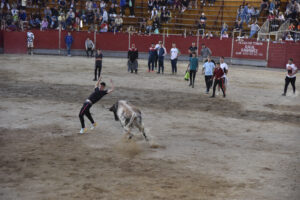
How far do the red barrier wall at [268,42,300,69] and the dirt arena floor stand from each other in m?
11.1

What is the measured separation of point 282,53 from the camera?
28031 millimetres

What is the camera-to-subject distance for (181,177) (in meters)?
7.57

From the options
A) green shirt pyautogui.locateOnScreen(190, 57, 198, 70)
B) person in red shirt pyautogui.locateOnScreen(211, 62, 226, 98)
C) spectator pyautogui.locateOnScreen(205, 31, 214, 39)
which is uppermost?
spectator pyautogui.locateOnScreen(205, 31, 214, 39)

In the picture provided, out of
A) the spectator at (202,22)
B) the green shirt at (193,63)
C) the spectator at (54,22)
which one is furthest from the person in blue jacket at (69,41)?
the green shirt at (193,63)

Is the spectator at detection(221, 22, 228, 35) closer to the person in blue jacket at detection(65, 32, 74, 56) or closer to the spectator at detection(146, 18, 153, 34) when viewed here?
the spectator at detection(146, 18, 153, 34)

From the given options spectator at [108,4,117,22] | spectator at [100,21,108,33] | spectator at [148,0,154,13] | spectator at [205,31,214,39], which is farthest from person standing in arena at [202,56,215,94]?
spectator at [148,0,154,13]

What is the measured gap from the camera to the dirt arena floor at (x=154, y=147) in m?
7.00

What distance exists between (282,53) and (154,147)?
2107cm

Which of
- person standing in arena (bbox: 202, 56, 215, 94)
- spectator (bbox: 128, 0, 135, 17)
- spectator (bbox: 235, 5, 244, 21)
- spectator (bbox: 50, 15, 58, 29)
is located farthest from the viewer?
spectator (bbox: 128, 0, 135, 17)

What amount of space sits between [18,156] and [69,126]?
8.75 feet

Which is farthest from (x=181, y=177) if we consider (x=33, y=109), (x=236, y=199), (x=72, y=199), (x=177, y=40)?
(x=177, y=40)

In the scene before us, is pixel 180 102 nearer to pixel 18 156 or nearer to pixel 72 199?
pixel 18 156

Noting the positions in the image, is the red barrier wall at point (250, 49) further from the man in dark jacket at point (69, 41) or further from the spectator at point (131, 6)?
the man in dark jacket at point (69, 41)

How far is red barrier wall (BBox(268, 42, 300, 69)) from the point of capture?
1087 inches
